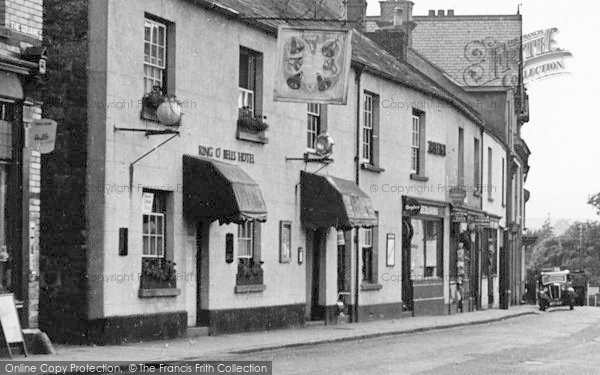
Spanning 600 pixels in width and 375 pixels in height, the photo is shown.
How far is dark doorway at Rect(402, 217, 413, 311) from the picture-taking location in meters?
35.5

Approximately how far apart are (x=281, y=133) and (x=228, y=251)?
11.7 ft

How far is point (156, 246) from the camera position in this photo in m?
22.2

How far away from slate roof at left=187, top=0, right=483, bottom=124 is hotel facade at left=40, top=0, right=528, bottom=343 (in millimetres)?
107

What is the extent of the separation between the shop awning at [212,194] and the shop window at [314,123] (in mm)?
6048

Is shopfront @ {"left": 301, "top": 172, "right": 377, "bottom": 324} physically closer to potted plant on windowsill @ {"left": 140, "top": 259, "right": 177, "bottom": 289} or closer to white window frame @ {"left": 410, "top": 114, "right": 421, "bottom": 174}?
white window frame @ {"left": 410, "top": 114, "right": 421, "bottom": 174}

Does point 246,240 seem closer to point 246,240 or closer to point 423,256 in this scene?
point 246,240

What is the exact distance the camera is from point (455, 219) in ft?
131

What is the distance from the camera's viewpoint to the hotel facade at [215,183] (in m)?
20.5

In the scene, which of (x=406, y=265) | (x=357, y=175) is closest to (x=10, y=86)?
(x=357, y=175)

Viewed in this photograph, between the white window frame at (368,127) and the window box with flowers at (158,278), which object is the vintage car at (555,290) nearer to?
the white window frame at (368,127)

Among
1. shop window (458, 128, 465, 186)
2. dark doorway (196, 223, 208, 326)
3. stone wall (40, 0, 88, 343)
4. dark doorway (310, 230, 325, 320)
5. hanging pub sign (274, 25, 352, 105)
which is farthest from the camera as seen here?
shop window (458, 128, 465, 186)

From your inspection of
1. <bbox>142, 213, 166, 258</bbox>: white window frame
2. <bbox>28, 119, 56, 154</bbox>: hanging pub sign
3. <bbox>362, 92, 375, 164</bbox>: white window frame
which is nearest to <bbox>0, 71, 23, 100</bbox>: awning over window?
<bbox>28, 119, 56, 154</bbox>: hanging pub sign

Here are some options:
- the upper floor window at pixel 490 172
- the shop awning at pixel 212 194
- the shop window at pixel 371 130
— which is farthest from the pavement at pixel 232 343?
the upper floor window at pixel 490 172

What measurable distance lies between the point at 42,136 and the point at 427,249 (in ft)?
70.9
